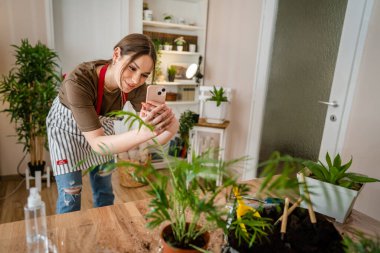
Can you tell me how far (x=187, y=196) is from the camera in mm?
587

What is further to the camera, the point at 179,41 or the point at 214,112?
the point at 179,41

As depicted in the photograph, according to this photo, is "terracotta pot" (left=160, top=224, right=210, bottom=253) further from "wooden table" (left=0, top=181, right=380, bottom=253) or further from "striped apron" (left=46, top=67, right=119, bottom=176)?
"striped apron" (left=46, top=67, right=119, bottom=176)

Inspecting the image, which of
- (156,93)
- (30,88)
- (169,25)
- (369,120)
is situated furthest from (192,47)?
(156,93)

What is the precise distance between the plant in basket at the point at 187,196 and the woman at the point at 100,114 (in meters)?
0.36

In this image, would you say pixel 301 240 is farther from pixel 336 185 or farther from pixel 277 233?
pixel 336 185

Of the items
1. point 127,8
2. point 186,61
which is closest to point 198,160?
point 127,8

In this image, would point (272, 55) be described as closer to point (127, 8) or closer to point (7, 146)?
point (127, 8)

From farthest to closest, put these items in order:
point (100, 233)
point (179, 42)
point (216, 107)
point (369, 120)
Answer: point (179, 42) → point (216, 107) → point (369, 120) → point (100, 233)

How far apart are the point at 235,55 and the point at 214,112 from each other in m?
0.73

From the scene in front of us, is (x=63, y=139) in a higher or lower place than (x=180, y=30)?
lower

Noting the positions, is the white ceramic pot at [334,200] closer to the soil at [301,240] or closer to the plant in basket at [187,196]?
the soil at [301,240]

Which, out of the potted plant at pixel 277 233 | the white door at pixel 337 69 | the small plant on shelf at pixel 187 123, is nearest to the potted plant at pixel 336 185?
the potted plant at pixel 277 233

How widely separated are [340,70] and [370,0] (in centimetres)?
44

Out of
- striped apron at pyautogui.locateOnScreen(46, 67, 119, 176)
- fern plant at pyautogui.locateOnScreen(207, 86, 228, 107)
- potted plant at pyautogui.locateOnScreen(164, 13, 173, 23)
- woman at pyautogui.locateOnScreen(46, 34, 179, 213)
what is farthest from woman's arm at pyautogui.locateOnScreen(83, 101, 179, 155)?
potted plant at pyautogui.locateOnScreen(164, 13, 173, 23)
